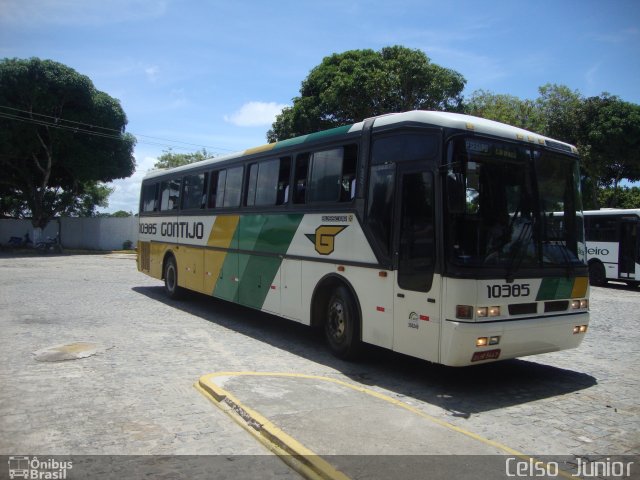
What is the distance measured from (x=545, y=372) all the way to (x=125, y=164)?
112ft

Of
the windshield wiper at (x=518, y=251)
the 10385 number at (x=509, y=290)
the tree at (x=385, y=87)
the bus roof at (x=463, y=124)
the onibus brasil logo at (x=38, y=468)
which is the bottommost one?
the onibus brasil logo at (x=38, y=468)

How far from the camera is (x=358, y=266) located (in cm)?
723

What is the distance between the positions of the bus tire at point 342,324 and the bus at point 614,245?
46.4ft

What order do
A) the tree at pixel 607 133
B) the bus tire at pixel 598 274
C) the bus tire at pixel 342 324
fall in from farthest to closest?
the tree at pixel 607 133 < the bus tire at pixel 598 274 < the bus tire at pixel 342 324

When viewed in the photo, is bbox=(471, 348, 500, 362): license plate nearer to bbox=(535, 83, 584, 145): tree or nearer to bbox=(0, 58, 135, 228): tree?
bbox=(535, 83, 584, 145): tree

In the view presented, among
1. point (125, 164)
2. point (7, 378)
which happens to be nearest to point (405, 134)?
point (7, 378)

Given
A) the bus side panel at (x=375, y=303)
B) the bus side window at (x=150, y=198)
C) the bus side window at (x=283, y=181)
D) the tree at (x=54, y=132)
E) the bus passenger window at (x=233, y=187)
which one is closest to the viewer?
the bus side panel at (x=375, y=303)

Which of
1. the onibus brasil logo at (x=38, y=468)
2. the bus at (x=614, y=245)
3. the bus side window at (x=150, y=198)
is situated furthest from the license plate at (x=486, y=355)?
the bus at (x=614, y=245)

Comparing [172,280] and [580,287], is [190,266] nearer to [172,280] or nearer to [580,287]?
[172,280]

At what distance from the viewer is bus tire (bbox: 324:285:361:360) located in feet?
24.1

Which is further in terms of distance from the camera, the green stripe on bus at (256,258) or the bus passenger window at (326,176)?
the green stripe on bus at (256,258)

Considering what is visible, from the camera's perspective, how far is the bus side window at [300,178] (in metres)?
8.50

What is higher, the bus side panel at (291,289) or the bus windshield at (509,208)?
the bus windshield at (509,208)

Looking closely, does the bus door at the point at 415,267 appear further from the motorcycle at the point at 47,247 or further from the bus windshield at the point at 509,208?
the motorcycle at the point at 47,247
